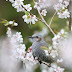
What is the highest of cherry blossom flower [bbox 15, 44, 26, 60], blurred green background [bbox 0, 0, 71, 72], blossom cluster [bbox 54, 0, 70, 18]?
blurred green background [bbox 0, 0, 71, 72]

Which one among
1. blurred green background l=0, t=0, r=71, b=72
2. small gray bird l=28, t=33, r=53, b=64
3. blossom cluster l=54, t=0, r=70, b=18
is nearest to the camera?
blossom cluster l=54, t=0, r=70, b=18

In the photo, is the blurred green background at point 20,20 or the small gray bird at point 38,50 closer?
the small gray bird at point 38,50

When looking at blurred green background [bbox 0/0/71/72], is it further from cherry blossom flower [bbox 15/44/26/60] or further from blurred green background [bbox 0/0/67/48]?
cherry blossom flower [bbox 15/44/26/60]

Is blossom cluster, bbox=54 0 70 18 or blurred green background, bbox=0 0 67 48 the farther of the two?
blurred green background, bbox=0 0 67 48

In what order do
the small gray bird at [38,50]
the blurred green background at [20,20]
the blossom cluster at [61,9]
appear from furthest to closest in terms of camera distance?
the blurred green background at [20,20] < the small gray bird at [38,50] < the blossom cluster at [61,9]

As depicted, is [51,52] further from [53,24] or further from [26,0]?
[26,0]

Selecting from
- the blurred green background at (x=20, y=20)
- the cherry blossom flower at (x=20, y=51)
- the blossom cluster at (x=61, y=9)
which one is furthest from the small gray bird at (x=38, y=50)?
the blurred green background at (x=20, y=20)

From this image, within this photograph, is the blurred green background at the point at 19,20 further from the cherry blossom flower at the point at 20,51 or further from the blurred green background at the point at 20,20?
the cherry blossom flower at the point at 20,51

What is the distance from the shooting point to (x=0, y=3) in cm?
402

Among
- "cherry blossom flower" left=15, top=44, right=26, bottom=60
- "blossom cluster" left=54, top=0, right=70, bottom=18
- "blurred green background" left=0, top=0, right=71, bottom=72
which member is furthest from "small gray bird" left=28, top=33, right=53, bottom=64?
"blurred green background" left=0, top=0, right=71, bottom=72

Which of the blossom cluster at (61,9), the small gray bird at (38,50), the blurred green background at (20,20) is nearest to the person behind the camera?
the blossom cluster at (61,9)

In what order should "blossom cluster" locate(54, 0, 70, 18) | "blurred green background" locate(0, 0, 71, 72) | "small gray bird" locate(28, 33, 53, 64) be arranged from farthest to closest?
1. "blurred green background" locate(0, 0, 71, 72)
2. "small gray bird" locate(28, 33, 53, 64)
3. "blossom cluster" locate(54, 0, 70, 18)

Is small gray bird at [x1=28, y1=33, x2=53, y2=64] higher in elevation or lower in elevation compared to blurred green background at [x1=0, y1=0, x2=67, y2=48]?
lower

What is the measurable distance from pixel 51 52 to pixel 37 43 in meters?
0.64
